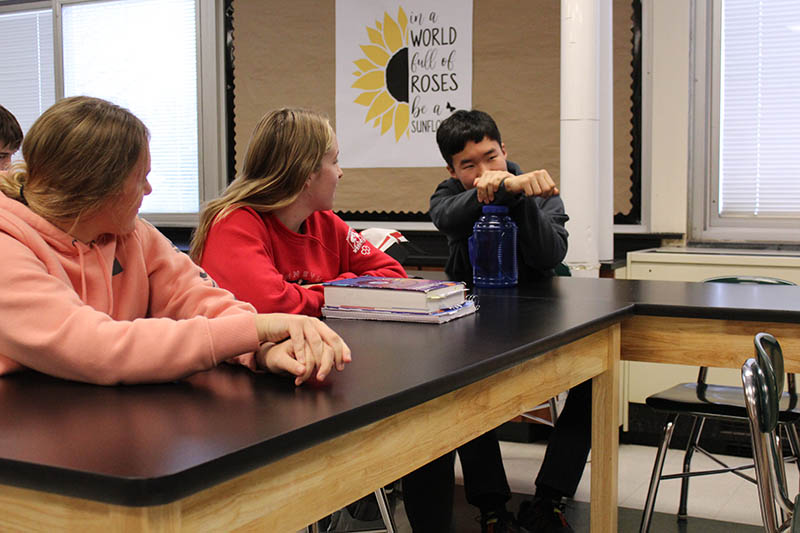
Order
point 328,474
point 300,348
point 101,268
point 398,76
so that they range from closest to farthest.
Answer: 1. point 328,474
2. point 300,348
3. point 101,268
4. point 398,76

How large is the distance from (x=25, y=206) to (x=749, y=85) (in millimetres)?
3180

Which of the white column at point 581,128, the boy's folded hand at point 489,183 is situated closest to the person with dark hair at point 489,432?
the boy's folded hand at point 489,183

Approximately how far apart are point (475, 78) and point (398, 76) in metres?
0.43

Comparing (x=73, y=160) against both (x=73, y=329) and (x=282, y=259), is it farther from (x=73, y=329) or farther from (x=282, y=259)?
(x=282, y=259)

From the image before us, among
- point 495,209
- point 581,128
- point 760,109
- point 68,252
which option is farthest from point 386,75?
point 68,252

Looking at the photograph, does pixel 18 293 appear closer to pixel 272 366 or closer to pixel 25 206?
pixel 25 206

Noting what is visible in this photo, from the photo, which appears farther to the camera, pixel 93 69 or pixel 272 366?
pixel 93 69

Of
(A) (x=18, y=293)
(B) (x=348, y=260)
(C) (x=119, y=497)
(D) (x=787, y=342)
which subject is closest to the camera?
(C) (x=119, y=497)

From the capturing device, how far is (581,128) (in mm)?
Result: 3004

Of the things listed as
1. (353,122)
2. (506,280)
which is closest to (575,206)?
(506,280)

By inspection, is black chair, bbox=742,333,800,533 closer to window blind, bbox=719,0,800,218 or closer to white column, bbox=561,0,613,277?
white column, bbox=561,0,613,277

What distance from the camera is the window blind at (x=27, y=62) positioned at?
16.6ft

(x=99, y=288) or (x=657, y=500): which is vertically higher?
(x=99, y=288)

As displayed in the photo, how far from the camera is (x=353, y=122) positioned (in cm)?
434
